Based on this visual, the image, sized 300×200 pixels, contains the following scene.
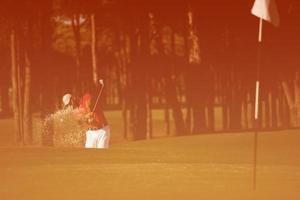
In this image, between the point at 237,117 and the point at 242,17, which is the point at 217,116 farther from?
the point at 242,17

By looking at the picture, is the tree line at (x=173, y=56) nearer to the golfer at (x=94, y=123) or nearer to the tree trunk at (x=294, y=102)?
the tree trunk at (x=294, y=102)

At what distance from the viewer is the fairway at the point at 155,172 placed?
50.9ft

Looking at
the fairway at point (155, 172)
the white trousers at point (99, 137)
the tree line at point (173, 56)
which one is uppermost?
the tree line at point (173, 56)

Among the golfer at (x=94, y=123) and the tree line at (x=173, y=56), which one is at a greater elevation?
the tree line at (x=173, y=56)

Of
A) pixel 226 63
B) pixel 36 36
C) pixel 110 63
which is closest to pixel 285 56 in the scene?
pixel 226 63

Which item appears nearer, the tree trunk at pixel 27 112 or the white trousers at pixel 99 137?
the white trousers at pixel 99 137

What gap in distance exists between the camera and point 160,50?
41.3m

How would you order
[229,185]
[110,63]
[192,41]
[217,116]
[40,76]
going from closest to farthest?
1. [229,185]
2. [40,76]
3. [192,41]
4. [110,63]
5. [217,116]

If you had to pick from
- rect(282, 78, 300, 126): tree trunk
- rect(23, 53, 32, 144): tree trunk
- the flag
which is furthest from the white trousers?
rect(282, 78, 300, 126): tree trunk

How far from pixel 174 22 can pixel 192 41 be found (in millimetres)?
1074

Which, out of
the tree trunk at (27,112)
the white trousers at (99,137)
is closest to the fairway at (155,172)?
the white trousers at (99,137)

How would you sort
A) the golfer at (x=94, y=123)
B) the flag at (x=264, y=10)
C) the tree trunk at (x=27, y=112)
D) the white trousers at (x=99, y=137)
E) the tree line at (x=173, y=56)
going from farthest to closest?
the tree trunk at (x=27, y=112)
the tree line at (x=173, y=56)
the white trousers at (x=99, y=137)
the golfer at (x=94, y=123)
the flag at (x=264, y=10)

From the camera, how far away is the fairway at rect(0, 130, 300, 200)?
15.5m

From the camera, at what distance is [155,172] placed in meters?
18.9
